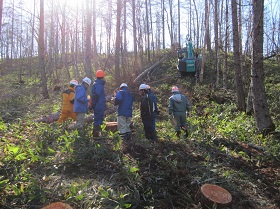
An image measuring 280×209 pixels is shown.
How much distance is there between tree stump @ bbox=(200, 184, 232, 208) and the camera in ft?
12.7

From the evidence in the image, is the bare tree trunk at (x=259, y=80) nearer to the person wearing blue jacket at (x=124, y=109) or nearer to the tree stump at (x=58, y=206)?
the person wearing blue jacket at (x=124, y=109)

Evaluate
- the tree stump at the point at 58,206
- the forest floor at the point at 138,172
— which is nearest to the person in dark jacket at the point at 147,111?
the forest floor at the point at 138,172

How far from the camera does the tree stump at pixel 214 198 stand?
12.7ft

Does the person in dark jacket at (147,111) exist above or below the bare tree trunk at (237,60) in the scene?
below

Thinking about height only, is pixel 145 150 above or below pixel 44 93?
below

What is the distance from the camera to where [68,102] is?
25.9 ft

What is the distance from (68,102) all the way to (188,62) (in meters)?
11.0

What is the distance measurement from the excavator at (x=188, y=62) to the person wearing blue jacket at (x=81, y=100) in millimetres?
10850

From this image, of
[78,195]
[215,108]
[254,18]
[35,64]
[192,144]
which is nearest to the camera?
[78,195]

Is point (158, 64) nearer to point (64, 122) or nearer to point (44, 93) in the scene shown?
point (44, 93)

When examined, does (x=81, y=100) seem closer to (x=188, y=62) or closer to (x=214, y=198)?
(x=214, y=198)

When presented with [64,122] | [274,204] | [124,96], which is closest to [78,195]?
[274,204]

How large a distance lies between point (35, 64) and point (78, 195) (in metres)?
30.0

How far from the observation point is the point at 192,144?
6.88m
